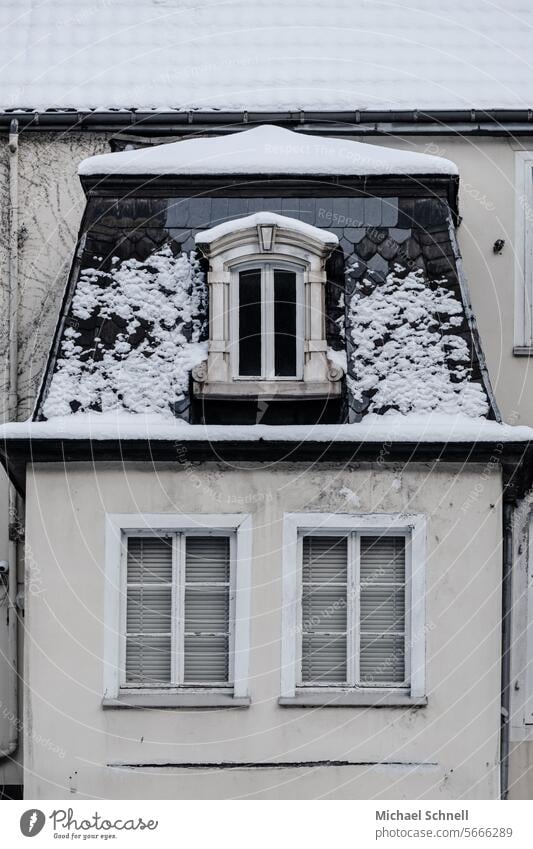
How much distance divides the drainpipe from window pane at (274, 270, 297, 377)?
380cm

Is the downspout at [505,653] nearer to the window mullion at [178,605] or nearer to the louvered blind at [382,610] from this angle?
the louvered blind at [382,610]

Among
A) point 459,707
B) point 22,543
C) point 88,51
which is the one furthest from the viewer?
point 88,51

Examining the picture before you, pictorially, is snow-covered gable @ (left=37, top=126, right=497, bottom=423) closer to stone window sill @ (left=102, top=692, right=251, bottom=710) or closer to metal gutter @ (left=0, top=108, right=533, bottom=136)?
metal gutter @ (left=0, top=108, right=533, bottom=136)

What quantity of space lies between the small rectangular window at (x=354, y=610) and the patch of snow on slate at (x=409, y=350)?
136cm

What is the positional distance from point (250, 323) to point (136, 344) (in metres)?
1.14

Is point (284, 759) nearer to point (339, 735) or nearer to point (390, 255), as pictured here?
point (339, 735)

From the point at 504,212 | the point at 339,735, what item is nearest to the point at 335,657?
the point at 339,735

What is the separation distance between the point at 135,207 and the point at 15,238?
2.43 metres

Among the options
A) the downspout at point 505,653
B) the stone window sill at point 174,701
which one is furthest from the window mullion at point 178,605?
the downspout at point 505,653

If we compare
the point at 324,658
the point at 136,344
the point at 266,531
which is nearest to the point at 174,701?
the point at 324,658

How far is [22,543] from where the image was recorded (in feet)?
58.1

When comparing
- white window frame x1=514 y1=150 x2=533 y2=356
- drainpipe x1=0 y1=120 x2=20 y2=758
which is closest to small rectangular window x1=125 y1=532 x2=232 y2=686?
drainpipe x1=0 y1=120 x2=20 y2=758

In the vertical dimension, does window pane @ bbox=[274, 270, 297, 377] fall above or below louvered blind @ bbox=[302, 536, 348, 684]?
above

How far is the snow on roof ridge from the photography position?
15383 millimetres
